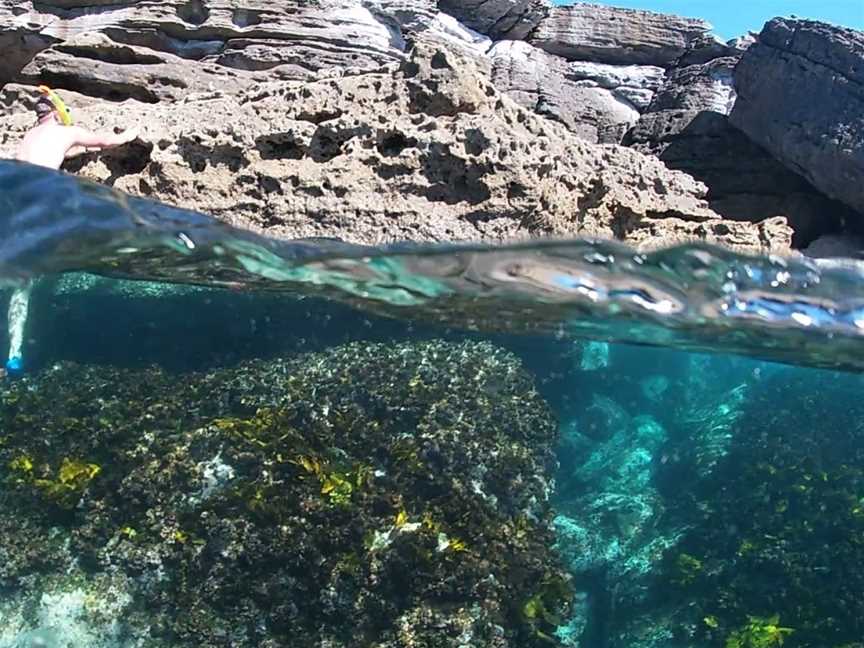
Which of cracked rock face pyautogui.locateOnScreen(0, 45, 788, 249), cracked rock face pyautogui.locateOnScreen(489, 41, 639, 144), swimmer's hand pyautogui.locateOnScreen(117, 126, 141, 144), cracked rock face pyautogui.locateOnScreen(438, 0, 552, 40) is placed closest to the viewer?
cracked rock face pyautogui.locateOnScreen(0, 45, 788, 249)

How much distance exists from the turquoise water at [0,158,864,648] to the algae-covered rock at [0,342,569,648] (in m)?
0.02

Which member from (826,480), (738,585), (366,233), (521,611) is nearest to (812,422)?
(826,480)

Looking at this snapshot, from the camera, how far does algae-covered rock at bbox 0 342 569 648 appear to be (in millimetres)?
6637

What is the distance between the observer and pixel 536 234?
8883 millimetres

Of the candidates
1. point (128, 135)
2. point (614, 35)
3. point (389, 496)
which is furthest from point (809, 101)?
point (389, 496)

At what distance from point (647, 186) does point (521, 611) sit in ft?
15.4

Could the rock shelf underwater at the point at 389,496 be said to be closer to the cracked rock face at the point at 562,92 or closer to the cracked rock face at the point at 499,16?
the cracked rock face at the point at 562,92

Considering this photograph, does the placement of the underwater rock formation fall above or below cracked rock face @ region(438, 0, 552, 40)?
below

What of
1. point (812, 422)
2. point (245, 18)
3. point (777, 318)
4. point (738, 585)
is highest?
point (245, 18)

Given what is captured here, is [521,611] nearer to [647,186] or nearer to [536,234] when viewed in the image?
[536,234]

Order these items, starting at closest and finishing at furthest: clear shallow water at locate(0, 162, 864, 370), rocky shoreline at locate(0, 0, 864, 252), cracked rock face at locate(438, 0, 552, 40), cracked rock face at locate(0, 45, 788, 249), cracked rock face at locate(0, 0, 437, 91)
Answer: clear shallow water at locate(0, 162, 864, 370) < cracked rock face at locate(0, 45, 788, 249) < rocky shoreline at locate(0, 0, 864, 252) < cracked rock face at locate(0, 0, 437, 91) < cracked rock face at locate(438, 0, 552, 40)

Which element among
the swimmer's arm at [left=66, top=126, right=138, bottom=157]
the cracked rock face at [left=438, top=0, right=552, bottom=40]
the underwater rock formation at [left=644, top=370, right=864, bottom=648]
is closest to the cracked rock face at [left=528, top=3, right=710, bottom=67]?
the cracked rock face at [left=438, top=0, right=552, bottom=40]

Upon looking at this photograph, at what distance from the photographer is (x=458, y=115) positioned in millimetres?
9383

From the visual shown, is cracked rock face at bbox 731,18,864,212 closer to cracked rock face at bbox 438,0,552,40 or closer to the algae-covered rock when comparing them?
cracked rock face at bbox 438,0,552,40
